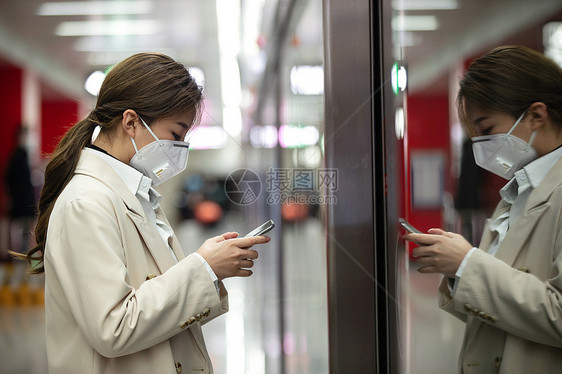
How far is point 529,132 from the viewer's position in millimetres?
1344

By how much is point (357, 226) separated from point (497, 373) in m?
0.59

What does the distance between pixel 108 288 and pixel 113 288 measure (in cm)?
1

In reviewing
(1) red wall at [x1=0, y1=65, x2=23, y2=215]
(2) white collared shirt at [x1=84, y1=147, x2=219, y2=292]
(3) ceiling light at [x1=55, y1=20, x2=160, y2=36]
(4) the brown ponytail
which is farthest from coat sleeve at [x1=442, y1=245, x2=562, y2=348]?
(1) red wall at [x1=0, y1=65, x2=23, y2=215]

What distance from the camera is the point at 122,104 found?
133 centimetres

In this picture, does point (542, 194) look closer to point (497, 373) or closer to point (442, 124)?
point (442, 124)

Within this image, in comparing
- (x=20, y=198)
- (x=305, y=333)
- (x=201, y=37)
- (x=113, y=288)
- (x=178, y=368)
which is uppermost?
(x=201, y=37)

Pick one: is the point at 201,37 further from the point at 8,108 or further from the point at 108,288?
the point at 108,288

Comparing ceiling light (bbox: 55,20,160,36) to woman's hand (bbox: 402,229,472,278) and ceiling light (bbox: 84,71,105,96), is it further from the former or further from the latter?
woman's hand (bbox: 402,229,472,278)

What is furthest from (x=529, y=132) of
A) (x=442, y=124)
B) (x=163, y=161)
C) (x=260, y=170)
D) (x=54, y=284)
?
(x=54, y=284)

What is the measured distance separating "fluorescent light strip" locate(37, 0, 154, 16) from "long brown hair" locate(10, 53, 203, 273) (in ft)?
1.21

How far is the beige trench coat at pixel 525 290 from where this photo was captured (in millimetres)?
1245

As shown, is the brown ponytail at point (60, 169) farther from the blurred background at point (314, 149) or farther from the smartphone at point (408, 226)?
the smartphone at point (408, 226)

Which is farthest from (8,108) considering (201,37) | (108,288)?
(108,288)

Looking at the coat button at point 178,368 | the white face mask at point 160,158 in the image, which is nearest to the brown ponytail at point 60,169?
the white face mask at point 160,158
